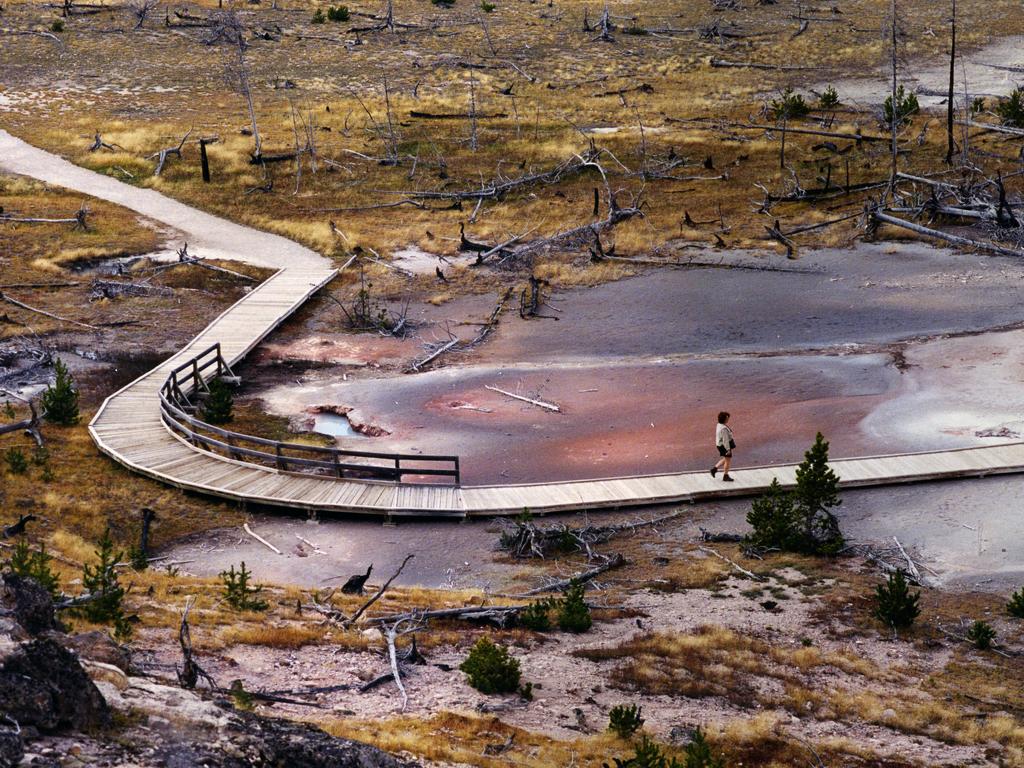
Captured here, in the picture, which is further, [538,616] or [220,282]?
[220,282]

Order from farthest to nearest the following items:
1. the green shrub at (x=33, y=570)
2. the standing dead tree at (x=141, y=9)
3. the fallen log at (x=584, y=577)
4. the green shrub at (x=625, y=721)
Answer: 1. the standing dead tree at (x=141, y=9)
2. the fallen log at (x=584, y=577)
3. the green shrub at (x=33, y=570)
4. the green shrub at (x=625, y=721)

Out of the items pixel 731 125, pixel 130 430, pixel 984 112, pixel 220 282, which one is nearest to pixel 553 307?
pixel 220 282

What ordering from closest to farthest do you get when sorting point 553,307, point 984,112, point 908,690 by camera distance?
point 908,690 → point 553,307 → point 984,112

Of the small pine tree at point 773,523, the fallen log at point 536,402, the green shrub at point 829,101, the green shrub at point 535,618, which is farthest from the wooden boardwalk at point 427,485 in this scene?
the green shrub at point 829,101

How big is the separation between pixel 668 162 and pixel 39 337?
25.1 metres

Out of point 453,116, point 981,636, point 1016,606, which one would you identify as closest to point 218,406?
point 981,636

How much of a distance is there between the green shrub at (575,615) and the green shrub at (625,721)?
339 cm

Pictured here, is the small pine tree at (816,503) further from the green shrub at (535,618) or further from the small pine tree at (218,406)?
the small pine tree at (218,406)

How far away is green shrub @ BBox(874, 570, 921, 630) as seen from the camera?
19.2 meters

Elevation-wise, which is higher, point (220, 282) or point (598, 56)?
point (598, 56)

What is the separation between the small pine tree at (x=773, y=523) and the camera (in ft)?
73.2

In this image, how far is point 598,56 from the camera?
218 feet

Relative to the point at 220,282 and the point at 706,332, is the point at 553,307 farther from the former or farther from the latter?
the point at 220,282

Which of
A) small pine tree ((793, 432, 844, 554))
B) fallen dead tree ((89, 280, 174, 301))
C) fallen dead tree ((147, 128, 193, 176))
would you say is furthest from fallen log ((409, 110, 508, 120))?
small pine tree ((793, 432, 844, 554))
